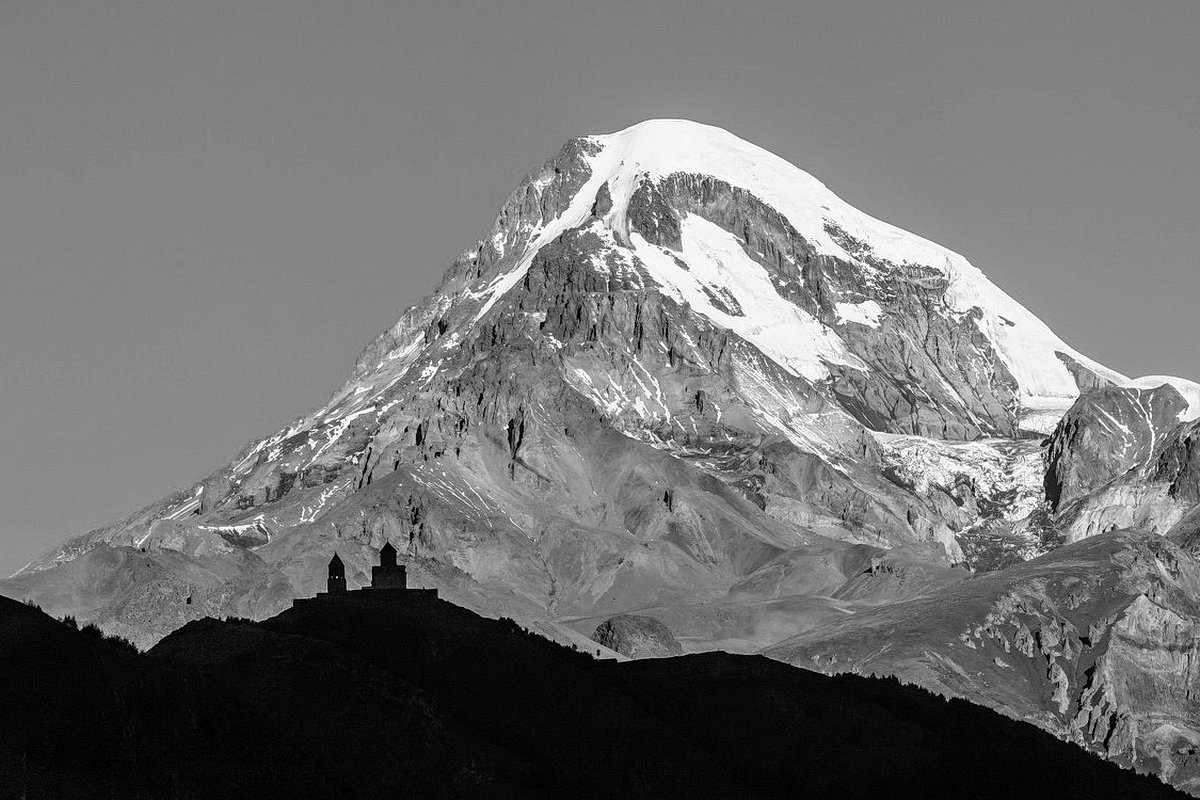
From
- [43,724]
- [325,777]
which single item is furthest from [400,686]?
[43,724]

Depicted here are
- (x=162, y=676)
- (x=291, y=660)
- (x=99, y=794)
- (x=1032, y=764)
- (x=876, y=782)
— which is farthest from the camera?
(x=1032, y=764)

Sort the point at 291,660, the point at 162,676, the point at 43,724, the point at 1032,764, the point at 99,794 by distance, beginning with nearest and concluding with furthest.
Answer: the point at 99,794
the point at 43,724
the point at 162,676
the point at 291,660
the point at 1032,764

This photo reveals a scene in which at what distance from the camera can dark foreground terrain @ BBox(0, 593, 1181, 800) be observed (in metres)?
111

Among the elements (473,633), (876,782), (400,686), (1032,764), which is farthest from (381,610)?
(1032,764)

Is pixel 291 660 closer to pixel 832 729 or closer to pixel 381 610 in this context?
pixel 381 610

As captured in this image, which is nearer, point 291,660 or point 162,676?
point 162,676

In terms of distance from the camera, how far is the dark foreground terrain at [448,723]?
110938mm

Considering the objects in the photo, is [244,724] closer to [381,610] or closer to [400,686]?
[400,686]

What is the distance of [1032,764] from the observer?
502 ft

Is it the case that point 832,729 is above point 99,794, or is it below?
above

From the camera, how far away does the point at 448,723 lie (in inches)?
5039

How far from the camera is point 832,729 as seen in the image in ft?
484

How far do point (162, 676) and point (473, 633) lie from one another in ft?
100

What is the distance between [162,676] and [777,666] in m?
49.9
